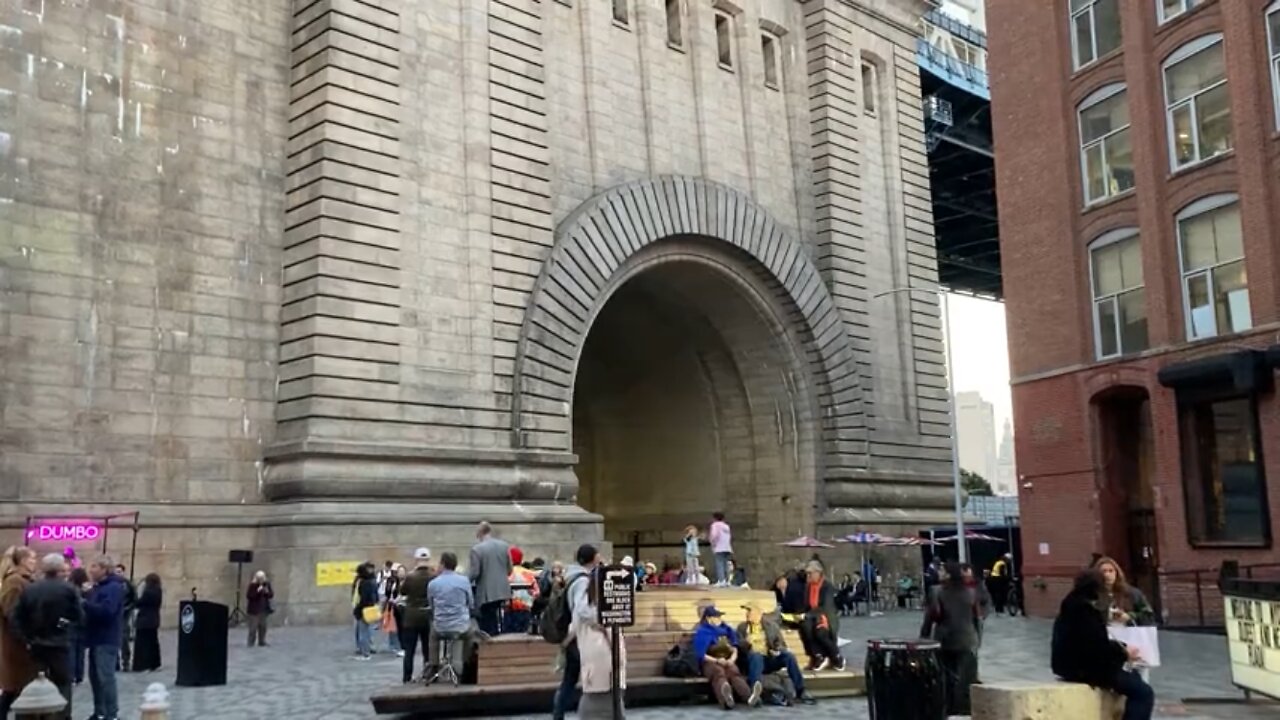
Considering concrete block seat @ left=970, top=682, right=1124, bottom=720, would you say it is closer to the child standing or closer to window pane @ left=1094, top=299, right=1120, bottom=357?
the child standing

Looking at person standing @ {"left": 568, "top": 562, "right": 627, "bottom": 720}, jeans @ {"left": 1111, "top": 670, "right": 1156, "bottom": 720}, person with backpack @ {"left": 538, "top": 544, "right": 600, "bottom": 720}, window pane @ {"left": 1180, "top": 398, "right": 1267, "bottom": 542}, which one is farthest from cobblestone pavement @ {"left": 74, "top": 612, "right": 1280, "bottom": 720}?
jeans @ {"left": 1111, "top": 670, "right": 1156, "bottom": 720}

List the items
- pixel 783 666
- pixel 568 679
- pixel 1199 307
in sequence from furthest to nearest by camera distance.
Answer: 1. pixel 1199 307
2. pixel 783 666
3. pixel 568 679

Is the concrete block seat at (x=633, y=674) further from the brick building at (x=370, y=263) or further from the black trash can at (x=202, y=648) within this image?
the brick building at (x=370, y=263)

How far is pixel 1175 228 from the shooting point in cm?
2994

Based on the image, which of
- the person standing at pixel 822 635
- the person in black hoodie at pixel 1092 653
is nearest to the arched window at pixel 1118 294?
the person standing at pixel 822 635

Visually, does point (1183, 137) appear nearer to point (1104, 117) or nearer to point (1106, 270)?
point (1104, 117)

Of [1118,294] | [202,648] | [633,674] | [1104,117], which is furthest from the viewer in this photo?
[1104,117]

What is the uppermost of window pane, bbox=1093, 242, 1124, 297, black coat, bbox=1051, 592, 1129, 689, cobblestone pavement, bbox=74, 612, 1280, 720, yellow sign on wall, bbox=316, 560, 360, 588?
window pane, bbox=1093, 242, 1124, 297

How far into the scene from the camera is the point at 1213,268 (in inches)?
1137

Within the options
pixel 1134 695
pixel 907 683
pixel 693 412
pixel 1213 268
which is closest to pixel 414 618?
pixel 907 683

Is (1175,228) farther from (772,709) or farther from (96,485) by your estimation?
(96,485)

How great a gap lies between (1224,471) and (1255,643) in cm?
1451

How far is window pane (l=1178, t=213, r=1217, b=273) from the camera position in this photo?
29.1 metres

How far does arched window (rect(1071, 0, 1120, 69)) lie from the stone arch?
37.8 ft
